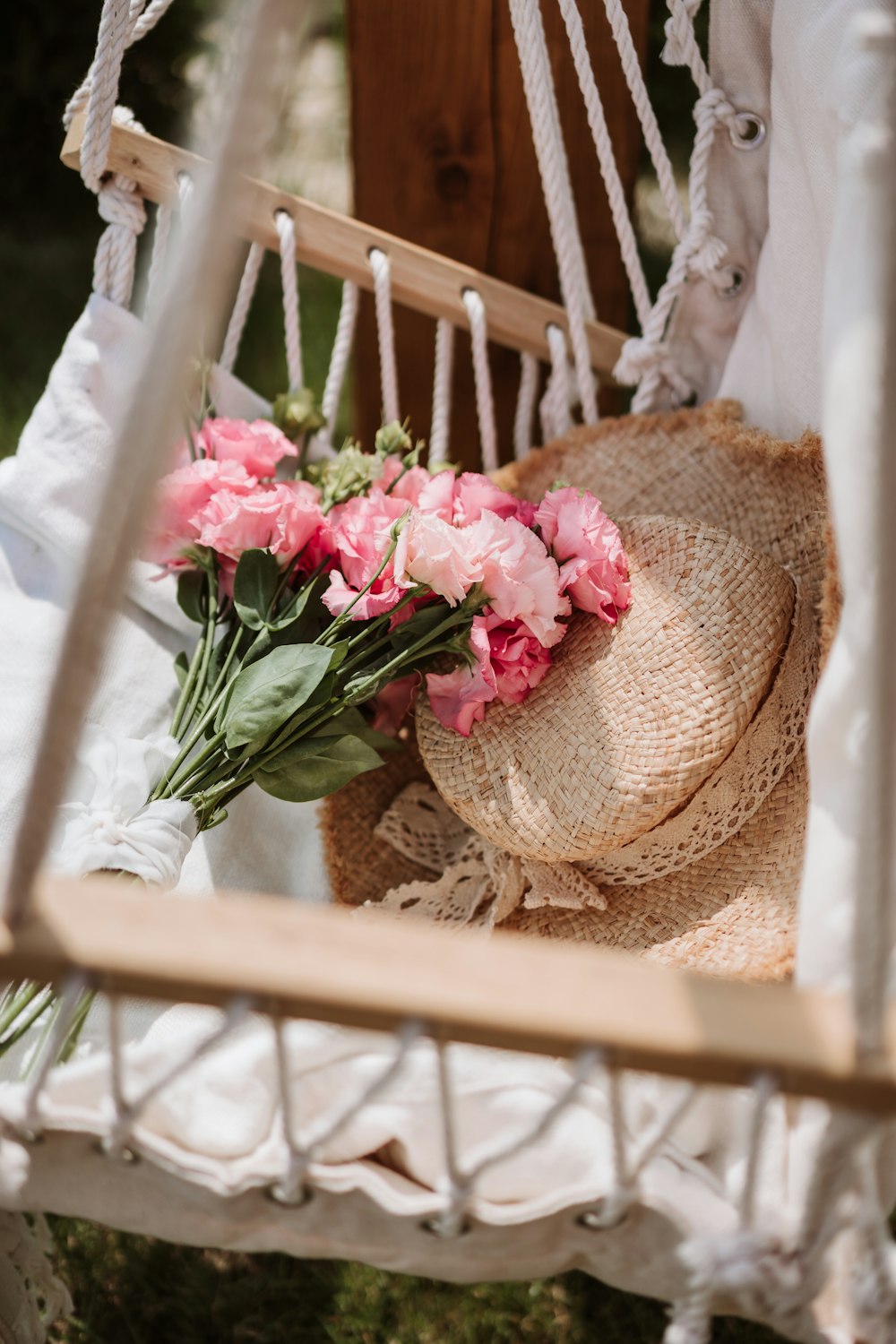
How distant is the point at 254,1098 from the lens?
0.67 meters

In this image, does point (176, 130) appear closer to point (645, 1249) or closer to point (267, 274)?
point (267, 274)

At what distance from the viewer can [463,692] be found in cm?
89

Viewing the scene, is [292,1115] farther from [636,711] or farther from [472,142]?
[472,142]

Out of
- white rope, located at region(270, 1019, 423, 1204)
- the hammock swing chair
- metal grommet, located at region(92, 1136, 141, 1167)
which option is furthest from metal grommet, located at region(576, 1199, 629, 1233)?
metal grommet, located at region(92, 1136, 141, 1167)

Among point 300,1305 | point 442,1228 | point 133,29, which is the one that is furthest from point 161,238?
point 300,1305

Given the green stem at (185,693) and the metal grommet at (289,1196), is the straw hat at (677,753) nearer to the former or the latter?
the green stem at (185,693)

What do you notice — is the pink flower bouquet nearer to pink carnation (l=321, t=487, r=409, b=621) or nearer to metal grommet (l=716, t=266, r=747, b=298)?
pink carnation (l=321, t=487, r=409, b=621)

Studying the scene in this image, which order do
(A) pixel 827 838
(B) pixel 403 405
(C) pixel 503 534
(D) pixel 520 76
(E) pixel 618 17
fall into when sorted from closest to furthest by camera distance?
(A) pixel 827 838, (C) pixel 503 534, (E) pixel 618 17, (D) pixel 520 76, (B) pixel 403 405

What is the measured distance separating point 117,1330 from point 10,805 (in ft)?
1.89

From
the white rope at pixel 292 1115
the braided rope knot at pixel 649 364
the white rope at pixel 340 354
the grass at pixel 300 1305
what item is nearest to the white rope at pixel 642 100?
the braided rope knot at pixel 649 364

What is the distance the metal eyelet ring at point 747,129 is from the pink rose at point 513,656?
1.66 ft

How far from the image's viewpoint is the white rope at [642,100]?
978mm

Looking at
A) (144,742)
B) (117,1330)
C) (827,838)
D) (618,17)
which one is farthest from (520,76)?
(117,1330)

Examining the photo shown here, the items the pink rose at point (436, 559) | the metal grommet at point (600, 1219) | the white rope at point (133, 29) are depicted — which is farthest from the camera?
the white rope at point (133, 29)
